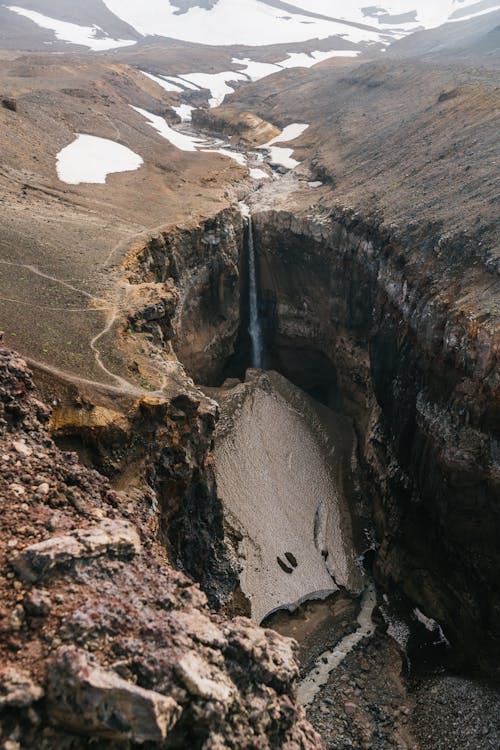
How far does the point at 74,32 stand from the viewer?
14425 cm

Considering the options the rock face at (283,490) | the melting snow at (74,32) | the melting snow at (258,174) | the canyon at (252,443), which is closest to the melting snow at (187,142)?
the melting snow at (258,174)

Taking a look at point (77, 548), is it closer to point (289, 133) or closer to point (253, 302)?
point (253, 302)

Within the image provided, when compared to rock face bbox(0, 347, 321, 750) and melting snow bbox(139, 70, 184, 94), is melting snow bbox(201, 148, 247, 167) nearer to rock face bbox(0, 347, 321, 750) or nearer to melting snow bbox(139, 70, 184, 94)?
melting snow bbox(139, 70, 184, 94)

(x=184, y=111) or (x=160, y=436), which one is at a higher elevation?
(x=184, y=111)

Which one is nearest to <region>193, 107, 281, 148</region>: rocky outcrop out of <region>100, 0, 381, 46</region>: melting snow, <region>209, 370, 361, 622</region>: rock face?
<region>209, 370, 361, 622</region>: rock face

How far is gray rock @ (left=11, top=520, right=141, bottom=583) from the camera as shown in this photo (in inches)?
393

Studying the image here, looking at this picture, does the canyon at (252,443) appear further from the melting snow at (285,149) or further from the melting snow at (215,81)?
the melting snow at (215,81)

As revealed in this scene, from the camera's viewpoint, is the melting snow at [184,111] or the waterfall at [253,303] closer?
the waterfall at [253,303]

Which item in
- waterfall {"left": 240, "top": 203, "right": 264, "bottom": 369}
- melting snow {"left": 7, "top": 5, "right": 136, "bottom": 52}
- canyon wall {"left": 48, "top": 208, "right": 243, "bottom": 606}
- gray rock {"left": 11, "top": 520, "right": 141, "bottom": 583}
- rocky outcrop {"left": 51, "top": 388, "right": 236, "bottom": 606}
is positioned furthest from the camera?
melting snow {"left": 7, "top": 5, "right": 136, "bottom": 52}

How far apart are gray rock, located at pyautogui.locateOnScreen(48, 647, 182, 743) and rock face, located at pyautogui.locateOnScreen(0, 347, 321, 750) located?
0.02 meters

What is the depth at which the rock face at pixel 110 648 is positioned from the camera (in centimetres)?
841

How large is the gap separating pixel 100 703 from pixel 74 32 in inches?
6830

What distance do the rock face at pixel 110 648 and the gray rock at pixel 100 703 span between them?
16mm

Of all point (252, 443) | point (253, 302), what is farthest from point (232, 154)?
point (252, 443)
